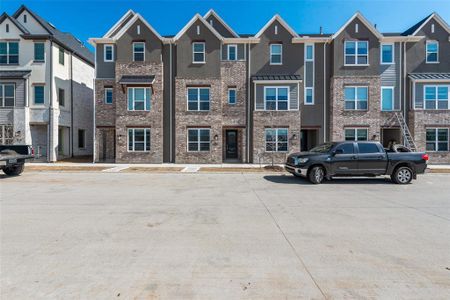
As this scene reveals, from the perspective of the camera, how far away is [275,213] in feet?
20.9

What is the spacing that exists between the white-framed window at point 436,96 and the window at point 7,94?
33.3 m

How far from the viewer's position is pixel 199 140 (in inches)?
750

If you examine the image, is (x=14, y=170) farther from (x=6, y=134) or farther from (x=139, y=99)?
(x=6, y=134)

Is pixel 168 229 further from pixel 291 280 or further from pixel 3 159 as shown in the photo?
pixel 3 159

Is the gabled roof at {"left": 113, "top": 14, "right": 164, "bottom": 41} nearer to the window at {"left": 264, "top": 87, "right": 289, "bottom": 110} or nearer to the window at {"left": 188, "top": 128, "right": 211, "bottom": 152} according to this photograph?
the window at {"left": 188, "top": 128, "right": 211, "bottom": 152}

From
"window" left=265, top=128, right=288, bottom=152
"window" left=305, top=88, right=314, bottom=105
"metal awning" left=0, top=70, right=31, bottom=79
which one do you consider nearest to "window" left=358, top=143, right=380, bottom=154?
"window" left=265, top=128, right=288, bottom=152

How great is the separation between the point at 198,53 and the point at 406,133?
57.6 ft

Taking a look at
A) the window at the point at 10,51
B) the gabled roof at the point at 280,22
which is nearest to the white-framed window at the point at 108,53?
the window at the point at 10,51

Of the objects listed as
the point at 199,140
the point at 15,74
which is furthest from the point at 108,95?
the point at 199,140

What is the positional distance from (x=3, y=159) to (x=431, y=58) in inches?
1173

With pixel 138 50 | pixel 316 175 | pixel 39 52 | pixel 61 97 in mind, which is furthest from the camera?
pixel 61 97

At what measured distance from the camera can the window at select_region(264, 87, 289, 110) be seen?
19.0 metres

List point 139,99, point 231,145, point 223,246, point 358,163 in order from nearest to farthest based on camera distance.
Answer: point 223,246 < point 358,163 < point 139,99 < point 231,145

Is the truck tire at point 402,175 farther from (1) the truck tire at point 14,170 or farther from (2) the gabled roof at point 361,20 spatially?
(1) the truck tire at point 14,170
